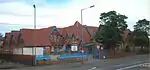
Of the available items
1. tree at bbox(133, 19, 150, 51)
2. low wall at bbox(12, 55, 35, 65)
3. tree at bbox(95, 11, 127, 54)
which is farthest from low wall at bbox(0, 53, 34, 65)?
tree at bbox(133, 19, 150, 51)

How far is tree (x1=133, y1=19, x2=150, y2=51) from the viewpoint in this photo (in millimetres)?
67656

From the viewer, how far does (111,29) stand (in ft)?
184

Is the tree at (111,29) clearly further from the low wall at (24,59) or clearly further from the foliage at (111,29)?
the low wall at (24,59)

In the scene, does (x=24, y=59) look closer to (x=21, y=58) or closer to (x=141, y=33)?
(x=21, y=58)

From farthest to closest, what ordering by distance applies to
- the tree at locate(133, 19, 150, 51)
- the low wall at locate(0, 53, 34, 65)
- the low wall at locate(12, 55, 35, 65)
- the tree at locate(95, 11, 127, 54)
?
the tree at locate(133, 19, 150, 51), the tree at locate(95, 11, 127, 54), the low wall at locate(0, 53, 34, 65), the low wall at locate(12, 55, 35, 65)

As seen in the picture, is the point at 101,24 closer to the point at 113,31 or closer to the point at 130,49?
the point at 113,31

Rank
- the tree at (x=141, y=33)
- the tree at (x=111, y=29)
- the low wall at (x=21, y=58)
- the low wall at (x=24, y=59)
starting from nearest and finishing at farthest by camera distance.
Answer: the low wall at (x=24, y=59) → the low wall at (x=21, y=58) → the tree at (x=111, y=29) → the tree at (x=141, y=33)

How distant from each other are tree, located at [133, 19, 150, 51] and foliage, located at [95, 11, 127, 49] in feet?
32.6

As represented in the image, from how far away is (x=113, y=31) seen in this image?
5631 cm

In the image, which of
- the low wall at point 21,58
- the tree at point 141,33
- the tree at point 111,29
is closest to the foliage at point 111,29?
the tree at point 111,29

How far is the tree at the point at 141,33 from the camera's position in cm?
6766

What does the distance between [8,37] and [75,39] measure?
71.1 ft

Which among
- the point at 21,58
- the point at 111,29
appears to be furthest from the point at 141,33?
the point at 21,58

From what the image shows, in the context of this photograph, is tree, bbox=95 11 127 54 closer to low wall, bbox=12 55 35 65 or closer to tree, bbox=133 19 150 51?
tree, bbox=133 19 150 51
